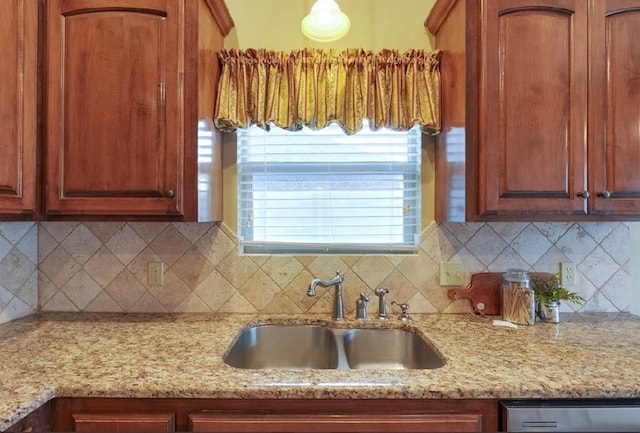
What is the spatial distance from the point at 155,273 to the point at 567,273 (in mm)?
1959

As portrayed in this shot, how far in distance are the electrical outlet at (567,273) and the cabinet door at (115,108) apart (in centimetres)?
174

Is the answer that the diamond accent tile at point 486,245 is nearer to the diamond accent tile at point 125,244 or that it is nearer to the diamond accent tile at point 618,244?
the diamond accent tile at point 618,244

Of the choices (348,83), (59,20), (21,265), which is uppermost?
(59,20)

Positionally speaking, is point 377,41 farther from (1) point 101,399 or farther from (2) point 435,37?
(1) point 101,399

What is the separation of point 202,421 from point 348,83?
139 cm

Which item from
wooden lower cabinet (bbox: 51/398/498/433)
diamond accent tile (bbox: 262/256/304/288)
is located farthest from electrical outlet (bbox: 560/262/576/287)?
diamond accent tile (bbox: 262/256/304/288)

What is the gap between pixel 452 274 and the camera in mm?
1751

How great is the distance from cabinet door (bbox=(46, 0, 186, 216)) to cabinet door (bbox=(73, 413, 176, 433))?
67 cm

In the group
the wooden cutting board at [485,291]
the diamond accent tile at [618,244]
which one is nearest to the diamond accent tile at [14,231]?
the wooden cutting board at [485,291]

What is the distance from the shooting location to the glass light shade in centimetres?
153

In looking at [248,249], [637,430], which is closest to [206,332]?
[248,249]

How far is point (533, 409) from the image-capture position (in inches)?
40.1

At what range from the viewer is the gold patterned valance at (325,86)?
1.63 metres

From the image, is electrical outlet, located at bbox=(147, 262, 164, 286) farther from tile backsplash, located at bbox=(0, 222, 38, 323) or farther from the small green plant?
the small green plant
